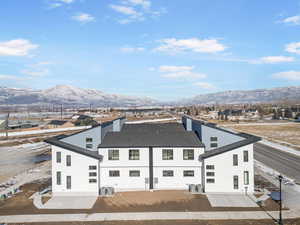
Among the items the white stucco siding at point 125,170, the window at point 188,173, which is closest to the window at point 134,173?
the white stucco siding at point 125,170

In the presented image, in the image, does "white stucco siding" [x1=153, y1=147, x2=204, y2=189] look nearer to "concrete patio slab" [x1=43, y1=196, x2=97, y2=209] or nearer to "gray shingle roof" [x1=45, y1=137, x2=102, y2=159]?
"gray shingle roof" [x1=45, y1=137, x2=102, y2=159]

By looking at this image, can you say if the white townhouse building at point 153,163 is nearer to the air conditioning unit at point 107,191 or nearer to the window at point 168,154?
Result: the window at point 168,154

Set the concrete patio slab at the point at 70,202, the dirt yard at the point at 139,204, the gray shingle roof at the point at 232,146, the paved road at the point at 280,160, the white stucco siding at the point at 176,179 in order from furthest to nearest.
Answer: the paved road at the point at 280,160 → the white stucco siding at the point at 176,179 → the gray shingle roof at the point at 232,146 → the concrete patio slab at the point at 70,202 → the dirt yard at the point at 139,204

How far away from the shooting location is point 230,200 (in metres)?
25.6

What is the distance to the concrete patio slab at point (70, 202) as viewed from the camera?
24672 mm

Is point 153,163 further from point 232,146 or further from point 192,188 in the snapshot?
point 232,146

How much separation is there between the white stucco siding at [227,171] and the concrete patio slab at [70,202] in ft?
47.4

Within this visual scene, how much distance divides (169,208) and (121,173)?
8.29 metres

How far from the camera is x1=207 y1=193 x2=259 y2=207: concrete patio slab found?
2452 cm

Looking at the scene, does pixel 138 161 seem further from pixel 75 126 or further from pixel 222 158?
pixel 75 126

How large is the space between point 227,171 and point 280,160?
22.1 m

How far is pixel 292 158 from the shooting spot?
146ft

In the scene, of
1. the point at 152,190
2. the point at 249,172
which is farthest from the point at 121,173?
the point at 249,172

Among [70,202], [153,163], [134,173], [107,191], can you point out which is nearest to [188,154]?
[153,163]
